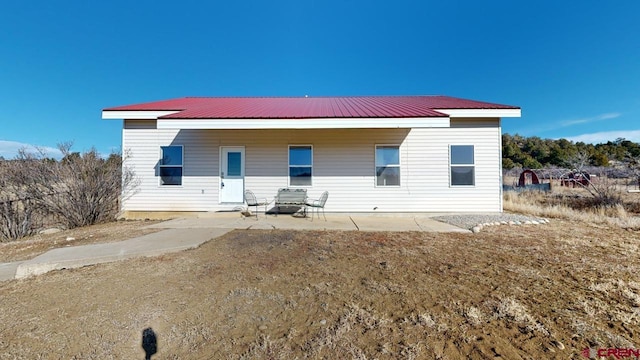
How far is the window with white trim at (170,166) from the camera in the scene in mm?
9594

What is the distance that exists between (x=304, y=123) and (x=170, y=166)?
4990 mm

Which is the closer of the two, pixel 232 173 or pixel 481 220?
pixel 481 220

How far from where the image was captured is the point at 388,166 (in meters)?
9.58

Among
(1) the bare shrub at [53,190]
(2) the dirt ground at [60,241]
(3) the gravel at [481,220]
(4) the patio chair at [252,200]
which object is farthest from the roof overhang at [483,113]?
(1) the bare shrub at [53,190]

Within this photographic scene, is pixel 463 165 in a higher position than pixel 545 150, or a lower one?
lower

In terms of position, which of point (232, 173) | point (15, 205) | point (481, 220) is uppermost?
point (232, 173)

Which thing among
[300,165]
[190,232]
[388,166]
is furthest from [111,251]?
[388,166]

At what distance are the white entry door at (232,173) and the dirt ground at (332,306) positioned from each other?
15.7 ft

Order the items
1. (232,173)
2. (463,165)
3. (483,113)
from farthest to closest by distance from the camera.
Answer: (232,173) < (463,165) < (483,113)

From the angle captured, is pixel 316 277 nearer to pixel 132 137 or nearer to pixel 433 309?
pixel 433 309

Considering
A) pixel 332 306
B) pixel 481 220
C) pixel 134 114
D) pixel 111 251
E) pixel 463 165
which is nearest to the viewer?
pixel 332 306

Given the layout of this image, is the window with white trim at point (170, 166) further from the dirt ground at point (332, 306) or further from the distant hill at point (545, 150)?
the distant hill at point (545, 150)

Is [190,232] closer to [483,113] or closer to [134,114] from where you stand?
[134,114]

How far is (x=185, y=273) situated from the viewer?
13.0ft
